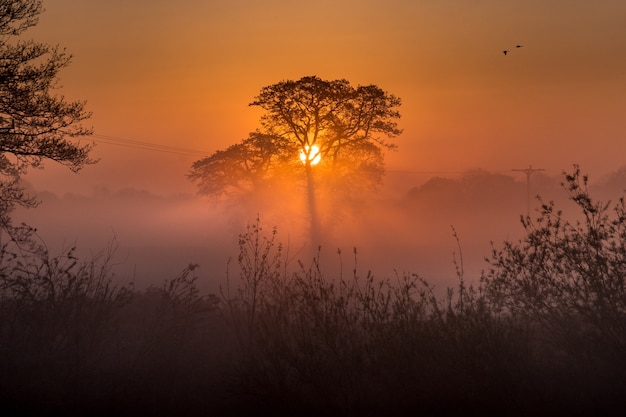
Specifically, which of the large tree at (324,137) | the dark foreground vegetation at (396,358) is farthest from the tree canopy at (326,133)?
the dark foreground vegetation at (396,358)

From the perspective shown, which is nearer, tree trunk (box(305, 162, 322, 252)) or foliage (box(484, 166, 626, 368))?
foliage (box(484, 166, 626, 368))

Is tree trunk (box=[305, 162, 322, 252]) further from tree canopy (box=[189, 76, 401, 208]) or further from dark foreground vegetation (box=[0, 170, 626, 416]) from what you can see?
dark foreground vegetation (box=[0, 170, 626, 416])

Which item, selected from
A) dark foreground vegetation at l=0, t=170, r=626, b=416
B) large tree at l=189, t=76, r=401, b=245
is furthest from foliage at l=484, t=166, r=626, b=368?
large tree at l=189, t=76, r=401, b=245

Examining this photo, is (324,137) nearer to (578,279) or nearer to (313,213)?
(313,213)

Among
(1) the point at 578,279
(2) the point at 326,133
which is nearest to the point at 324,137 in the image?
(2) the point at 326,133

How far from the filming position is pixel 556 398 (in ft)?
37.3

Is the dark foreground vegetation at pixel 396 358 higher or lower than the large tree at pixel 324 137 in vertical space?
lower

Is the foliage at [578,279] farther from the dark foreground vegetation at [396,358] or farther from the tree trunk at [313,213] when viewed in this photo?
the tree trunk at [313,213]

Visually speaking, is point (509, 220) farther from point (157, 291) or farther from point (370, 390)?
point (370, 390)

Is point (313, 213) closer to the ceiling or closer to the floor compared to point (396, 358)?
closer to the ceiling

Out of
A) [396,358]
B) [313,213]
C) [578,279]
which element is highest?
[313,213]

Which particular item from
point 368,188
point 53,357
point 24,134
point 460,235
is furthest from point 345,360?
point 460,235

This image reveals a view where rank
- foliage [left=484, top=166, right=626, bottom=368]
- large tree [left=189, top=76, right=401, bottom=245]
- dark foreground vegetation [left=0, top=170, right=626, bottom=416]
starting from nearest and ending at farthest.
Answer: dark foreground vegetation [left=0, top=170, right=626, bottom=416] < foliage [left=484, top=166, right=626, bottom=368] < large tree [left=189, top=76, right=401, bottom=245]

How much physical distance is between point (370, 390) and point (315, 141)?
39640mm
